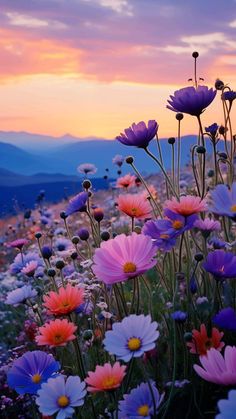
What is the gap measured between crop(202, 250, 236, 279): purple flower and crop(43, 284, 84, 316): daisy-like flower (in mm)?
357

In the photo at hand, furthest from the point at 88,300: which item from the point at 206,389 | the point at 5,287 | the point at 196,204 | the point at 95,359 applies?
the point at 5,287

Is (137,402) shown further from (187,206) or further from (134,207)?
(134,207)

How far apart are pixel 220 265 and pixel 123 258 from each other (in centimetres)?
28

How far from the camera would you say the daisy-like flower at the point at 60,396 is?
179cm

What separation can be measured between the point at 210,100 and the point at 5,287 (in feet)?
11.6

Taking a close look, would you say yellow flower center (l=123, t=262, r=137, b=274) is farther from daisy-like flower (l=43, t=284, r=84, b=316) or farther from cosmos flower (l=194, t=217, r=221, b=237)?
cosmos flower (l=194, t=217, r=221, b=237)

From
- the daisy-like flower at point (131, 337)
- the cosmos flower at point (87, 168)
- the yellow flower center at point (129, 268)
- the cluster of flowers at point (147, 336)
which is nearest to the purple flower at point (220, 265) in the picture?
the cluster of flowers at point (147, 336)

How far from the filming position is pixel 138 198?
2.33 m

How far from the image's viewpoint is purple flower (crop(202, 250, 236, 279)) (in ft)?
6.34

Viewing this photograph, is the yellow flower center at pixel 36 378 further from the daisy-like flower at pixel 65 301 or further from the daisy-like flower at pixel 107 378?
the daisy-like flower at pixel 107 378

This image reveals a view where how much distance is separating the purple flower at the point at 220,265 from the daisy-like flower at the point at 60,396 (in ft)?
1.52

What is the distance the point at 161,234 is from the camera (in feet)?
Result: 6.61

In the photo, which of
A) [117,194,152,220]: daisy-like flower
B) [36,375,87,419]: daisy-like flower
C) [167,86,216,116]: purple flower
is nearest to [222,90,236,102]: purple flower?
[167,86,216,116]: purple flower

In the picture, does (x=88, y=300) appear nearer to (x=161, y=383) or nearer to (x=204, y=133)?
(x=161, y=383)
